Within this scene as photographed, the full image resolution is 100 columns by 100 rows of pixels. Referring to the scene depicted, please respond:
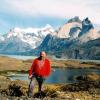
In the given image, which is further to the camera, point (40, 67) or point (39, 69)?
point (39, 69)

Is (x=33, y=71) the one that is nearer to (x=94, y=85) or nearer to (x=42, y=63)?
(x=42, y=63)

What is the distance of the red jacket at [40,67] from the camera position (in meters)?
25.3

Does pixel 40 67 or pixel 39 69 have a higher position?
pixel 40 67

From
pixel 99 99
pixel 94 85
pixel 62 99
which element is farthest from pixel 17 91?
pixel 94 85

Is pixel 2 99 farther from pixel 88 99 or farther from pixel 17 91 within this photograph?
pixel 88 99

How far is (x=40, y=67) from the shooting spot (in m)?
25.4

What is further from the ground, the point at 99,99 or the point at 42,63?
the point at 42,63

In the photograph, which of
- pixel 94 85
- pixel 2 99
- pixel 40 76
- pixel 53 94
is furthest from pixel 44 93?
pixel 94 85

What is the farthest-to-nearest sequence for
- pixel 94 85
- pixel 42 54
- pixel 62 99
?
pixel 94 85 → pixel 62 99 → pixel 42 54

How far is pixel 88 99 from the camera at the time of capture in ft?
96.8

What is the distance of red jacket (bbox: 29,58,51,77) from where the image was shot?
2528cm

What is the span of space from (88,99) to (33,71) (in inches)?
261

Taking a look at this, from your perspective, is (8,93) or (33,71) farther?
(8,93)

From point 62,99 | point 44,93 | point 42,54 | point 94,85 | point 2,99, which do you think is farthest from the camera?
point 94,85
